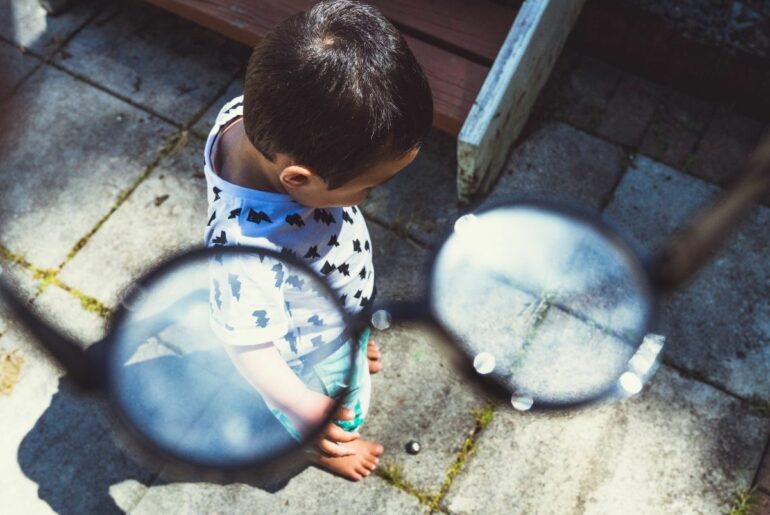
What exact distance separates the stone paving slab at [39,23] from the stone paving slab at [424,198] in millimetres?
1669

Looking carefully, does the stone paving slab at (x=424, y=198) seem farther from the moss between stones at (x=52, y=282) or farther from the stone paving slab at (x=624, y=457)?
the moss between stones at (x=52, y=282)

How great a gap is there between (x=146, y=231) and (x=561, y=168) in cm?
166

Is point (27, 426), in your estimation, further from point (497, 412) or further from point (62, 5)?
point (62, 5)

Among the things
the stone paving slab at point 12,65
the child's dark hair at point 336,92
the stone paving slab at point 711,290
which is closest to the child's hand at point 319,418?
the child's dark hair at point 336,92

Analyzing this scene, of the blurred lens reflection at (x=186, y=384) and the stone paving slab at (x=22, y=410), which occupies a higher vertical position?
the blurred lens reflection at (x=186, y=384)

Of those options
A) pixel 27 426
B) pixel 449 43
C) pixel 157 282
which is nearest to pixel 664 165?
pixel 449 43

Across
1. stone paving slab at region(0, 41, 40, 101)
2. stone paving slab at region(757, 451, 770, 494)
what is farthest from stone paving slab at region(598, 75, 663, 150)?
stone paving slab at region(0, 41, 40, 101)

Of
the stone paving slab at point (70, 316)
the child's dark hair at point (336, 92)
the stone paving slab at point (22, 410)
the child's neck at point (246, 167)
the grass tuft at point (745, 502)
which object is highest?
the child's dark hair at point (336, 92)

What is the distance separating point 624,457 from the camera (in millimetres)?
2389

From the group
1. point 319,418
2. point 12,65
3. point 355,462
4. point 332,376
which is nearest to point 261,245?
point 319,418

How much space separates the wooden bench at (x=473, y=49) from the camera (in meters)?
2.53

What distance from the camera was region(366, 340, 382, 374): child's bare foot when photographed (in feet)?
8.24

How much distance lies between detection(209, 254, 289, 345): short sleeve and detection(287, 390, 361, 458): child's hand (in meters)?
0.25

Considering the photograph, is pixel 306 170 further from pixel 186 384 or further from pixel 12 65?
pixel 12 65
